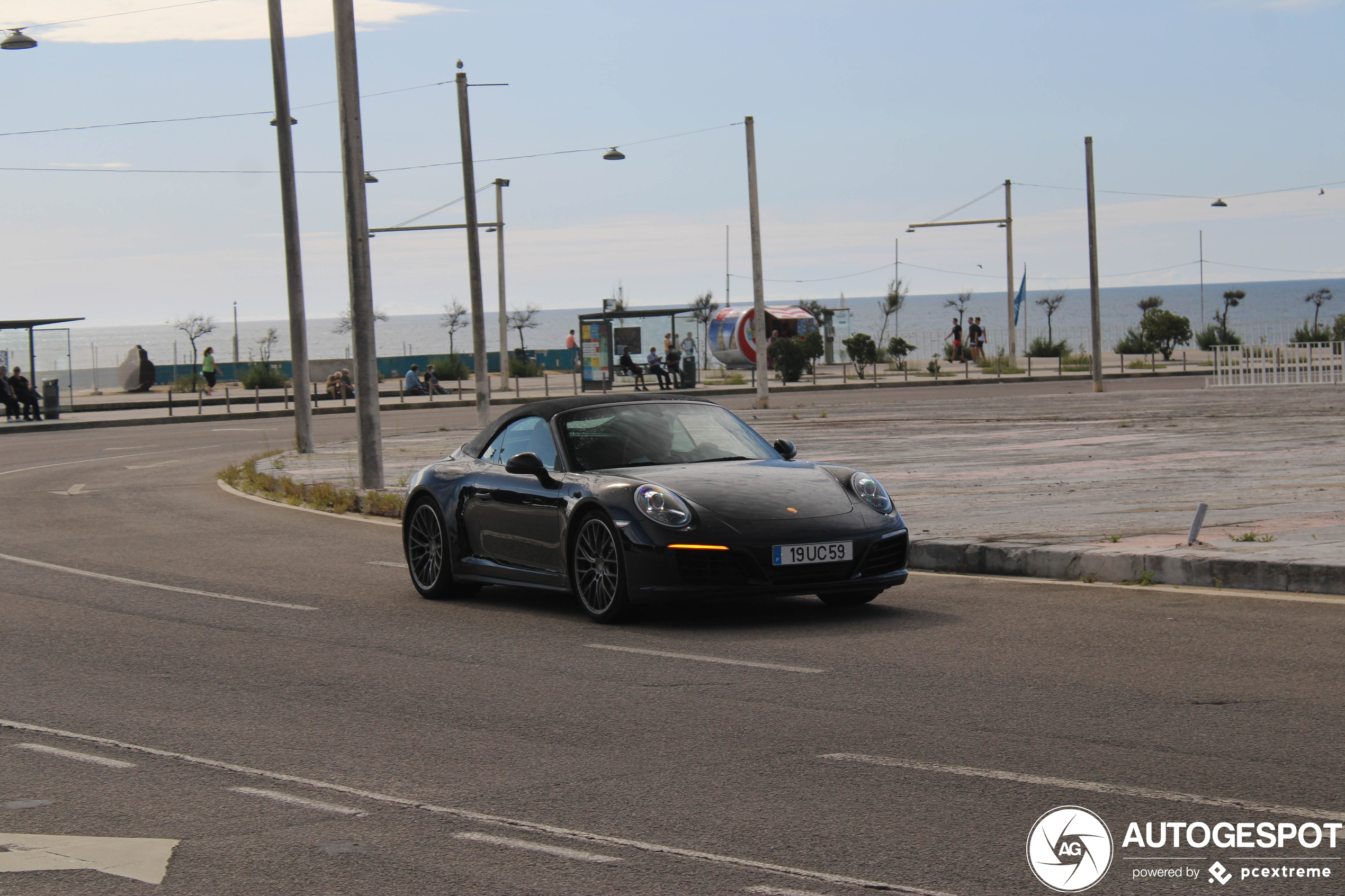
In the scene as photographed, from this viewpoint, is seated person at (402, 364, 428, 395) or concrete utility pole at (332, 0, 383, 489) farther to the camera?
seated person at (402, 364, 428, 395)

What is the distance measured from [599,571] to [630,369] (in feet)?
142

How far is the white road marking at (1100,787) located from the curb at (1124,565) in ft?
15.5

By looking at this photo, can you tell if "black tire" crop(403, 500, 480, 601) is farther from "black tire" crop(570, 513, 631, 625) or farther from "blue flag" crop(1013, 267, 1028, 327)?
"blue flag" crop(1013, 267, 1028, 327)

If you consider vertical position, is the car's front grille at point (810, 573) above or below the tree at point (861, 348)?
below

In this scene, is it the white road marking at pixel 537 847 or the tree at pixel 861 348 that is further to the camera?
the tree at pixel 861 348

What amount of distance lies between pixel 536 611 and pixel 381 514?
6.94 metres

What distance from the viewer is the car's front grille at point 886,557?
911cm

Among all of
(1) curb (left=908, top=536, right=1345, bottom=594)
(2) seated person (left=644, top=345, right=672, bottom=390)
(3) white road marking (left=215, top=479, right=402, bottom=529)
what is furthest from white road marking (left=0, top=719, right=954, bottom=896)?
(2) seated person (left=644, top=345, right=672, bottom=390)

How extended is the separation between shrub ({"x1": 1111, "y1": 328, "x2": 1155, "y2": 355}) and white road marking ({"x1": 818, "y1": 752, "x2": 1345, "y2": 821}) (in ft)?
203

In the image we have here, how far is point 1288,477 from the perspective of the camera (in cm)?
1520

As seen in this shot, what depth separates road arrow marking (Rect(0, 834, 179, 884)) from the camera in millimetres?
4680

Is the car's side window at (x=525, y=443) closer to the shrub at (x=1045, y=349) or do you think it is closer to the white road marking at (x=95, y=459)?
the white road marking at (x=95, y=459)

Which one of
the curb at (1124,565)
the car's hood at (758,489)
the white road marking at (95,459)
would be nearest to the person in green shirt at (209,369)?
the white road marking at (95,459)

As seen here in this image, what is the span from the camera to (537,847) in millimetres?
4805
